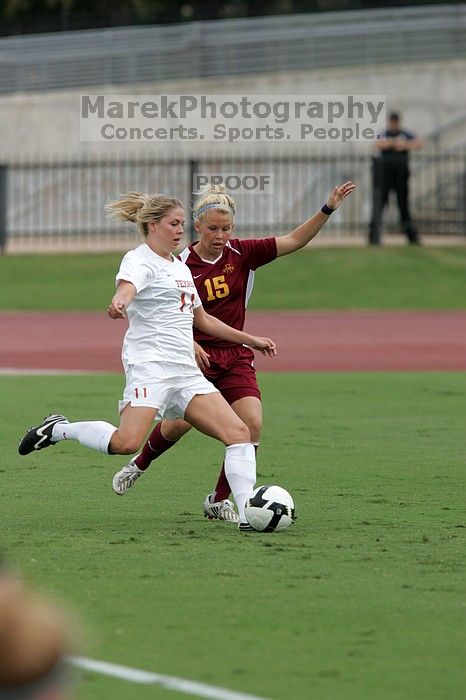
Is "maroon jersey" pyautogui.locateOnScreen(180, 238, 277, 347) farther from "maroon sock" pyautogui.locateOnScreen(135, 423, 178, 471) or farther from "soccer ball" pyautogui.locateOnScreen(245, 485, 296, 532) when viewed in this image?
"soccer ball" pyautogui.locateOnScreen(245, 485, 296, 532)

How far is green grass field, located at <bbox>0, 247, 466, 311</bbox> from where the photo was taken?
27.8 metres

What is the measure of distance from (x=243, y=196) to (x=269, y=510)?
28087 millimetres

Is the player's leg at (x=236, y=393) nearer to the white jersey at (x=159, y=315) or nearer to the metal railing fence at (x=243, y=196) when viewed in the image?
the white jersey at (x=159, y=315)

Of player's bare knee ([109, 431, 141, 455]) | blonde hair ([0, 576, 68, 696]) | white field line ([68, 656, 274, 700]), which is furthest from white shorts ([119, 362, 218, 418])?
blonde hair ([0, 576, 68, 696])

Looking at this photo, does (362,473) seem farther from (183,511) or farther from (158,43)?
(158,43)

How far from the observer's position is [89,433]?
841cm

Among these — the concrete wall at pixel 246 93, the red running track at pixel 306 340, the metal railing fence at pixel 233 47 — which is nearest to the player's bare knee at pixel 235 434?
the red running track at pixel 306 340

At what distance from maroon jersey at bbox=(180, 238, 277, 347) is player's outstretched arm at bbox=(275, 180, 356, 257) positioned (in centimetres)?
6

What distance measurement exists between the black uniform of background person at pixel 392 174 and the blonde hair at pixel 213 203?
22069mm

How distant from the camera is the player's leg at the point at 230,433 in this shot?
26.8ft

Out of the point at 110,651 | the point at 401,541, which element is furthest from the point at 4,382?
the point at 110,651

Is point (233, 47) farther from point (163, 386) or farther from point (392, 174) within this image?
point (163, 386)

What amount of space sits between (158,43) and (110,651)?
3640 centimetres

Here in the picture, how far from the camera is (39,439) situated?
344 inches
